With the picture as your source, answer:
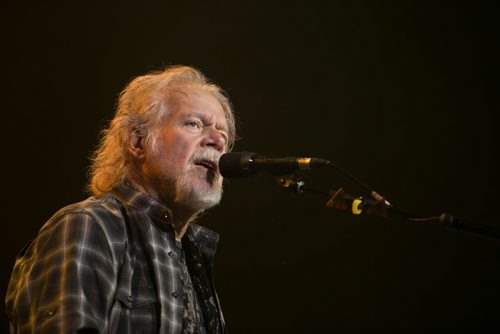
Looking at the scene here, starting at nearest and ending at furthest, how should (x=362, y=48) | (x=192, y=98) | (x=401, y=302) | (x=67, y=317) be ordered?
(x=67, y=317) < (x=192, y=98) < (x=401, y=302) < (x=362, y=48)

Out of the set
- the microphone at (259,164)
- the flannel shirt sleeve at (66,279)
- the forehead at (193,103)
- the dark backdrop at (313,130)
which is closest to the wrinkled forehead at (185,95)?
the forehead at (193,103)

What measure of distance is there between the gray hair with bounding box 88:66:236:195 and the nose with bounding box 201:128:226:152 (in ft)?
0.65

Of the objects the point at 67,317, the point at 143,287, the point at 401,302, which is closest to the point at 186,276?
the point at 143,287

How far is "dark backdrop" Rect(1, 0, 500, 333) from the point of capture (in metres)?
2.47

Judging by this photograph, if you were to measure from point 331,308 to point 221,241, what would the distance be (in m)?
0.74

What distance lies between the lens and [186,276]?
1771mm

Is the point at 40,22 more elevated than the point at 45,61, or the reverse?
the point at 40,22

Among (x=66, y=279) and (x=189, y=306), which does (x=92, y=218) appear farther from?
(x=189, y=306)

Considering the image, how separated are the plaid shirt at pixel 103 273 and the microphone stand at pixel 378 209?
50cm

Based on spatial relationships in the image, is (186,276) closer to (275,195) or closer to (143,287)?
(143,287)

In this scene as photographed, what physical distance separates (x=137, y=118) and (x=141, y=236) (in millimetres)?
593

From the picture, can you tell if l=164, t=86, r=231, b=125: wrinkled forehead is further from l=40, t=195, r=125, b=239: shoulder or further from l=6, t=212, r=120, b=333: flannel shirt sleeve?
l=6, t=212, r=120, b=333: flannel shirt sleeve

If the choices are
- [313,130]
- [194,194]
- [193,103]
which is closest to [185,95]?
[193,103]

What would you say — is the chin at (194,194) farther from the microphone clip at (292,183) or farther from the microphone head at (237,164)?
the microphone clip at (292,183)
